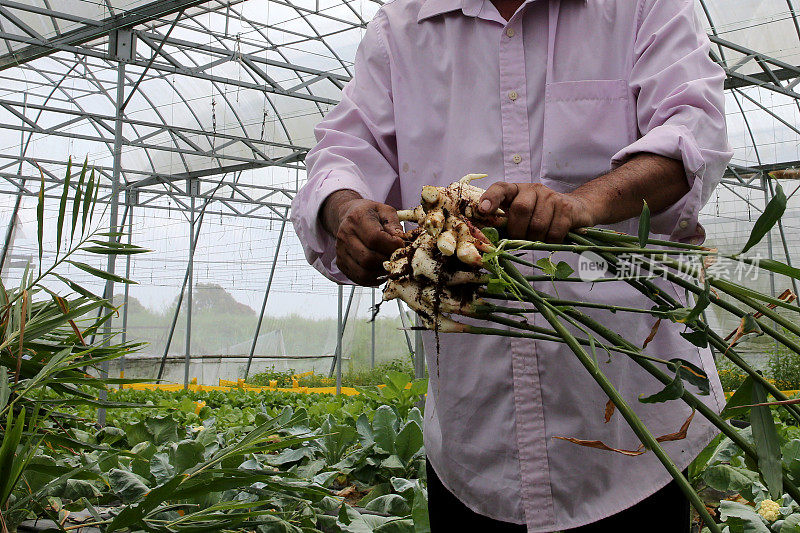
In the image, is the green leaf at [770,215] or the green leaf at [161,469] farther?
the green leaf at [161,469]

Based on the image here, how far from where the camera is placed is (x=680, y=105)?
3.48ft

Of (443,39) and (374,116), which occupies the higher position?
(443,39)

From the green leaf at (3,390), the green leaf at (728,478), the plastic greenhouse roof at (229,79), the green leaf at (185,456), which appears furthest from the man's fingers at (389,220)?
the plastic greenhouse roof at (229,79)

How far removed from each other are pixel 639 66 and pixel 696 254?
47 cm

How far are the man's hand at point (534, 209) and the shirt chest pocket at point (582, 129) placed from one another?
31cm

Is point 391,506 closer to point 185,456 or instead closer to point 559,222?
point 185,456

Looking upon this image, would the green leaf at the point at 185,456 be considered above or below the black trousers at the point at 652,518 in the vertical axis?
below

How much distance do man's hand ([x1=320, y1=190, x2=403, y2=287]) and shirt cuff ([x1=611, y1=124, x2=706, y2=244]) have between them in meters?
0.34

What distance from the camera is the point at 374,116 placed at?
1.38 metres

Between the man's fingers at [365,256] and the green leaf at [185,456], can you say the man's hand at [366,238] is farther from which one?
the green leaf at [185,456]

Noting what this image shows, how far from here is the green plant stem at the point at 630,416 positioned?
0.64m

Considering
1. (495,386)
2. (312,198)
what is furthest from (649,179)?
(312,198)

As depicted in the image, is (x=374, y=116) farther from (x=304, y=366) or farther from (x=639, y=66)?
(x=304, y=366)

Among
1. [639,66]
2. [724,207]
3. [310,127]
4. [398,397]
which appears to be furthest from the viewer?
[724,207]
